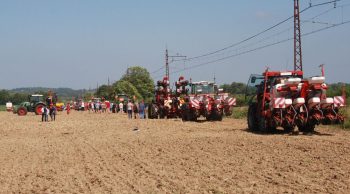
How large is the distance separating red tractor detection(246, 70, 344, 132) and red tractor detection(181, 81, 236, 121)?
846 cm

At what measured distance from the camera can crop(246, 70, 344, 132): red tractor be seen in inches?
651

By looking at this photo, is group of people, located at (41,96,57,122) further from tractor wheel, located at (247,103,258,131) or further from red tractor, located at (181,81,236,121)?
tractor wheel, located at (247,103,258,131)

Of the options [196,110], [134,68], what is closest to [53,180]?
[196,110]

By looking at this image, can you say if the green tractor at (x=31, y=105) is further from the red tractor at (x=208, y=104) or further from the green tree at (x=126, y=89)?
the green tree at (x=126, y=89)

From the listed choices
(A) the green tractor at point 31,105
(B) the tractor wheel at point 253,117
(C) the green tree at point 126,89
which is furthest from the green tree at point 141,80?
(B) the tractor wheel at point 253,117

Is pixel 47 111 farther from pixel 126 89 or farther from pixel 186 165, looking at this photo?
pixel 126 89

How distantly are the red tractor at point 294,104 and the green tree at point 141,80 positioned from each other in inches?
3261

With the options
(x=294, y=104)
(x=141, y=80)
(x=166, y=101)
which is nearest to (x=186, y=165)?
(x=294, y=104)

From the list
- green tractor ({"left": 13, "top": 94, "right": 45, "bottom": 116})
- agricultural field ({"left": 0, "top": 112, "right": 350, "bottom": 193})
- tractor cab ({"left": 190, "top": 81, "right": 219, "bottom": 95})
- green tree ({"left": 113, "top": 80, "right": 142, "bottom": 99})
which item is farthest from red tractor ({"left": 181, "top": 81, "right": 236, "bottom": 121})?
green tree ({"left": 113, "top": 80, "right": 142, "bottom": 99})

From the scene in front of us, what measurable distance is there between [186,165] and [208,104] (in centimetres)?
1577

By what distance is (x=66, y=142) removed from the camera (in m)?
17.3

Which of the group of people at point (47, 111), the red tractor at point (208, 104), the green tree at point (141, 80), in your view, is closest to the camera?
the red tractor at point (208, 104)

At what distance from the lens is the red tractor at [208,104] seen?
26.4m

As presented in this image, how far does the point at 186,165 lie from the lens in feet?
35.3
